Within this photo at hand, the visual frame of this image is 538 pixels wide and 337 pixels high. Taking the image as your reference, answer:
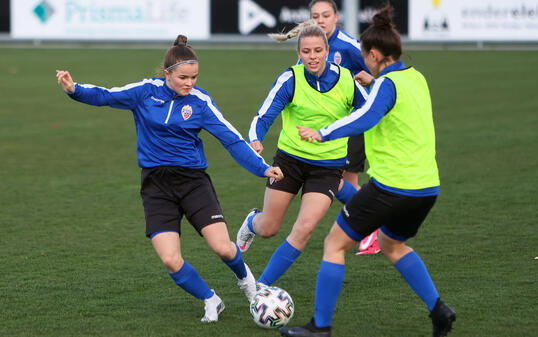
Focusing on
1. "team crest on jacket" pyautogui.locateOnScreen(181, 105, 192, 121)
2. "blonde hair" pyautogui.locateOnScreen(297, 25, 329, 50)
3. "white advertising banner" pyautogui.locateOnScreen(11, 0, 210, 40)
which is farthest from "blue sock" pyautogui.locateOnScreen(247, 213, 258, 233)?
"white advertising banner" pyautogui.locateOnScreen(11, 0, 210, 40)

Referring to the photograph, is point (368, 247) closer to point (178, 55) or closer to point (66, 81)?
point (178, 55)

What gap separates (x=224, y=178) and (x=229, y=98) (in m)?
7.70

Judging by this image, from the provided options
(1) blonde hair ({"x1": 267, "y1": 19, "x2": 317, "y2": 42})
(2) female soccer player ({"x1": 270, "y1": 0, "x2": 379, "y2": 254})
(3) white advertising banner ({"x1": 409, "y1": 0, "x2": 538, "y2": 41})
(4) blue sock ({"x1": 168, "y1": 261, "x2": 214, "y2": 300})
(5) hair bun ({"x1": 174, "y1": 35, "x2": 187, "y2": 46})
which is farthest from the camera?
(3) white advertising banner ({"x1": 409, "y1": 0, "x2": 538, "y2": 41})

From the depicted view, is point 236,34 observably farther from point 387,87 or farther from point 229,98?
point 387,87

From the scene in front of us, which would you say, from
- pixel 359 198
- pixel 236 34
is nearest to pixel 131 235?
pixel 359 198

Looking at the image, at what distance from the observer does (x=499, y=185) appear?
385 inches

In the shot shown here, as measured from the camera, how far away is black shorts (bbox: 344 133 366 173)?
24.2ft

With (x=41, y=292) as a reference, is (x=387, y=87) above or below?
above

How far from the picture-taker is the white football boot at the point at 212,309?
5340 mm

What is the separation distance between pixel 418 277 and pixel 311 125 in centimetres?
144

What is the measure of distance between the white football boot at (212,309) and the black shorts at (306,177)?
1036 millimetres

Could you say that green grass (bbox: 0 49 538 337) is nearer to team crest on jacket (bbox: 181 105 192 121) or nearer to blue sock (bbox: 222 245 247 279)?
blue sock (bbox: 222 245 247 279)

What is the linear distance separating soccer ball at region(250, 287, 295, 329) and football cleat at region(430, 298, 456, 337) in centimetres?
93

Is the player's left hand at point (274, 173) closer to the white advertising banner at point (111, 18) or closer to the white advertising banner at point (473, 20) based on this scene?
the white advertising banner at point (473, 20)
